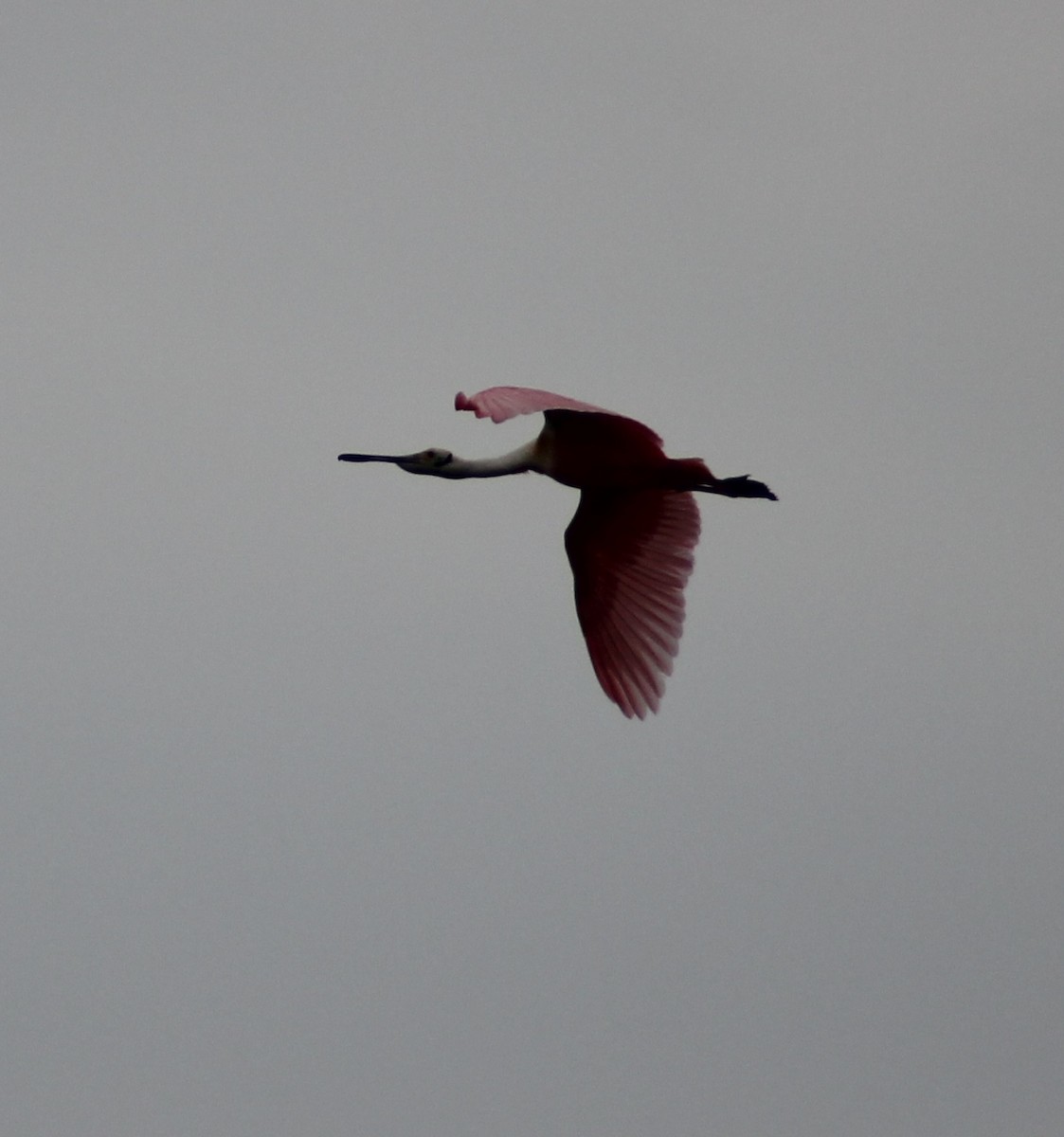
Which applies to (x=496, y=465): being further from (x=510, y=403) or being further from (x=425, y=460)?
(x=510, y=403)

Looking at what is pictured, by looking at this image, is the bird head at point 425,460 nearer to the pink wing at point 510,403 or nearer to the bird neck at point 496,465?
the bird neck at point 496,465

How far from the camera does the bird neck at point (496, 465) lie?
1138 cm

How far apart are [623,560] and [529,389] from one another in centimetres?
275

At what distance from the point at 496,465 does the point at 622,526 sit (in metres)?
0.90

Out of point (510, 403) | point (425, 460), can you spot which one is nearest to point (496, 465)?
point (425, 460)

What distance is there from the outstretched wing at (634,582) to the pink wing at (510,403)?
246 centimetres

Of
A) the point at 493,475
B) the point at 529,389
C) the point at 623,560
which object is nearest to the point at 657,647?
the point at 623,560

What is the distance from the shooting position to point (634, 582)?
12.1 metres

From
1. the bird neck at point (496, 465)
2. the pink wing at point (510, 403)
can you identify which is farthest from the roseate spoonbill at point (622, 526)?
the pink wing at point (510, 403)

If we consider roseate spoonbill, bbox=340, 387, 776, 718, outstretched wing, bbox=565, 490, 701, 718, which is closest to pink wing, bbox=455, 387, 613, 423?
roseate spoonbill, bbox=340, 387, 776, 718

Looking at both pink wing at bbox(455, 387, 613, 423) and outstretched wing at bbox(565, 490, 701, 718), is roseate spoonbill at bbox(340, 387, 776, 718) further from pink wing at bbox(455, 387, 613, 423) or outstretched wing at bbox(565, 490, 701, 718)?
pink wing at bbox(455, 387, 613, 423)

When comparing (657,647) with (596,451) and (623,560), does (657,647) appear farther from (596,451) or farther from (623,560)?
(596,451)

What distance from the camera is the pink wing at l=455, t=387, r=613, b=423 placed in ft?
29.2

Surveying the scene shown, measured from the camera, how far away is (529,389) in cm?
954
